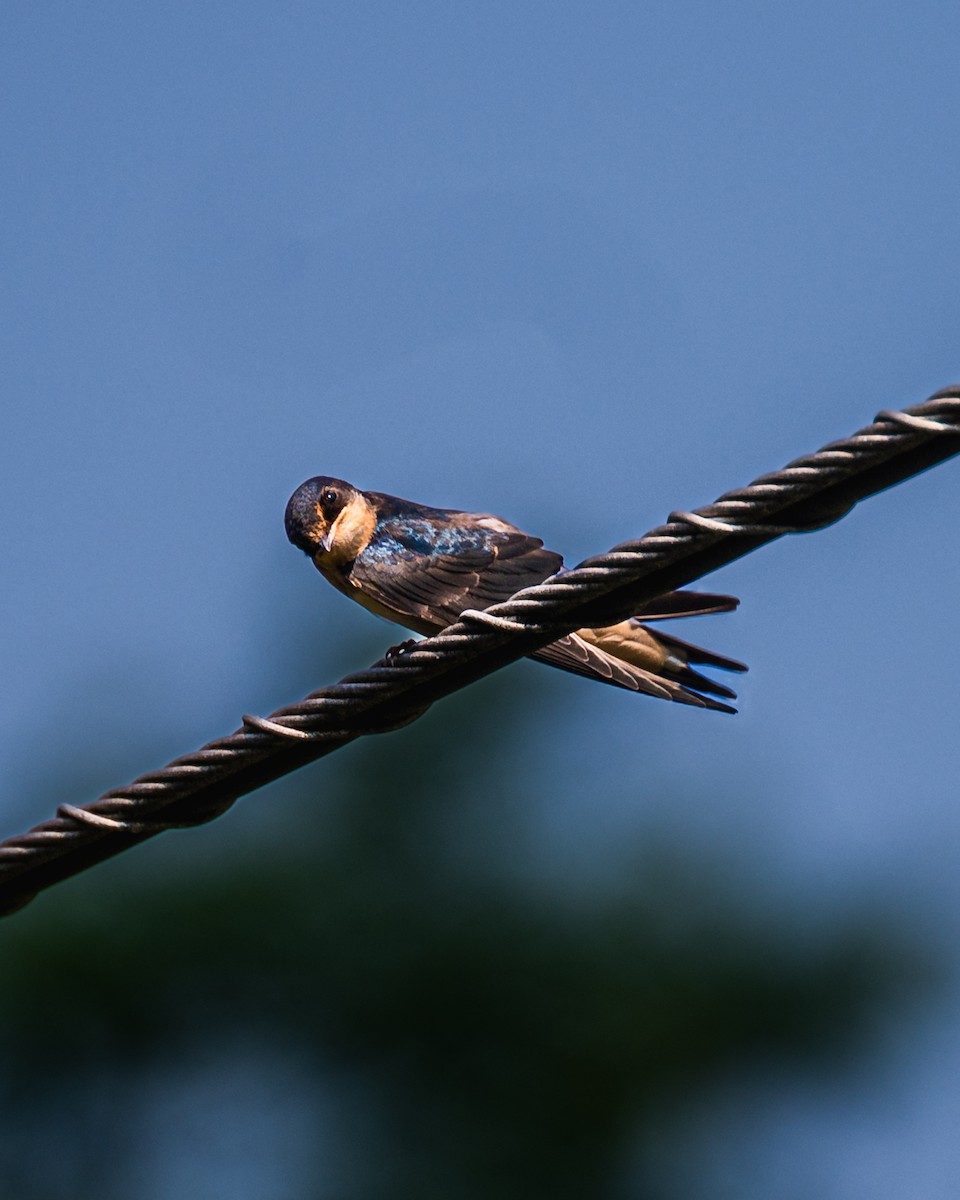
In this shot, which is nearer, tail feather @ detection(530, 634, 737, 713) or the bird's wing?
tail feather @ detection(530, 634, 737, 713)

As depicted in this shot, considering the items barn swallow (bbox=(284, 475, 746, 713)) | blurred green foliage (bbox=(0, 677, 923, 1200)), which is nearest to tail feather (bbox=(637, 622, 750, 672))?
barn swallow (bbox=(284, 475, 746, 713))

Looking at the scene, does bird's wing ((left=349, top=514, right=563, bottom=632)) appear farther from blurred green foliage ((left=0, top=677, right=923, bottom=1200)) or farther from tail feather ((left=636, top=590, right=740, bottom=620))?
blurred green foliage ((left=0, top=677, right=923, bottom=1200))

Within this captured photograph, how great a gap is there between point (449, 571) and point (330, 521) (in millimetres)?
634

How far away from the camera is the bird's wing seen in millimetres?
6094

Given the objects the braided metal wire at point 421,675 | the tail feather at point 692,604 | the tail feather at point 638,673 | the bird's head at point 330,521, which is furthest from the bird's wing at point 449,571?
the braided metal wire at point 421,675

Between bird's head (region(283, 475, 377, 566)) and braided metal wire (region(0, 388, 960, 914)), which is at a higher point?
bird's head (region(283, 475, 377, 566))

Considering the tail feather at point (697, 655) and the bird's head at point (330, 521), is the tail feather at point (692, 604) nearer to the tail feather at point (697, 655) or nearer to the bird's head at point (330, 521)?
the tail feather at point (697, 655)

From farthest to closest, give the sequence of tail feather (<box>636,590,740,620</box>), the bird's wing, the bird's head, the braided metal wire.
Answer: the bird's head → the bird's wing → tail feather (<box>636,590,740,620</box>) → the braided metal wire

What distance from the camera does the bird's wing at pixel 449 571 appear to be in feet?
20.0

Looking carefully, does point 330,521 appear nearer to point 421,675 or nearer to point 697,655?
point 697,655

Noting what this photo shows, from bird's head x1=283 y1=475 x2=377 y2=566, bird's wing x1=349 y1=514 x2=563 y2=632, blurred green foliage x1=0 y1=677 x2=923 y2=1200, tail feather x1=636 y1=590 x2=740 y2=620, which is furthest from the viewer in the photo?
blurred green foliage x1=0 y1=677 x2=923 y2=1200

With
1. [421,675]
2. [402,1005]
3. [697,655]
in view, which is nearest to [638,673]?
[697,655]

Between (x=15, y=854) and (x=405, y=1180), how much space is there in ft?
30.0

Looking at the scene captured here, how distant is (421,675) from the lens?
3.73m
